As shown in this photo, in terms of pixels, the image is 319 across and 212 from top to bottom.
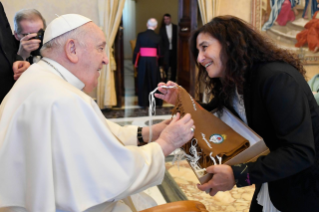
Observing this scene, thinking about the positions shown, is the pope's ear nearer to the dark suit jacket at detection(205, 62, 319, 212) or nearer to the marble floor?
the dark suit jacket at detection(205, 62, 319, 212)

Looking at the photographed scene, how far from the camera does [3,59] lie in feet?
7.29

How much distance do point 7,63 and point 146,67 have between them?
15.8 ft

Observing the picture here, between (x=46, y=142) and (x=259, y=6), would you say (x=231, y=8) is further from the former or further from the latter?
(x=46, y=142)

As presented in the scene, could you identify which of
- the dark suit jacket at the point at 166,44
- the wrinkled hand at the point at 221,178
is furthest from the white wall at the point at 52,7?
the wrinkled hand at the point at 221,178

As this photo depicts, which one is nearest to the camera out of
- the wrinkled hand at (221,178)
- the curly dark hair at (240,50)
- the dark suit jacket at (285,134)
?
the dark suit jacket at (285,134)

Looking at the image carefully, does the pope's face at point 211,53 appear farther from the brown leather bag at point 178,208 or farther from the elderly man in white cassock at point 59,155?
the brown leather bag at point 178,208

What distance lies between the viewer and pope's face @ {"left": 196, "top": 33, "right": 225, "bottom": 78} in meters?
1.66

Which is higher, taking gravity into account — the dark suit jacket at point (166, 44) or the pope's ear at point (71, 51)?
the pope's ear at point (71, 51)

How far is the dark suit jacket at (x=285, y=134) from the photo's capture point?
52.5 inches

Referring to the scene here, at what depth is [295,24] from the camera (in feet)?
23.5

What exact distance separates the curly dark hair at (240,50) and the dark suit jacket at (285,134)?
2.3 inches

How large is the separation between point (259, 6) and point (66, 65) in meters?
6.46

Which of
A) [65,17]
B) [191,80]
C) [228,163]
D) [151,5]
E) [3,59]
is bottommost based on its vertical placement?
[191,80]

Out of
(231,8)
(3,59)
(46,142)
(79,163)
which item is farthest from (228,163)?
(231,8)
